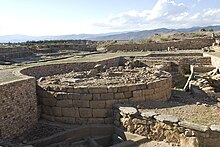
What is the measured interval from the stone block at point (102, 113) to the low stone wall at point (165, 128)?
0.30m

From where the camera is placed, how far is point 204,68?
63.0ft

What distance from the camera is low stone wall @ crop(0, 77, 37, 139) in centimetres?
991

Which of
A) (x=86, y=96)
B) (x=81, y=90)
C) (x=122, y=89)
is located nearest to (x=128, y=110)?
(x=122, y=89)

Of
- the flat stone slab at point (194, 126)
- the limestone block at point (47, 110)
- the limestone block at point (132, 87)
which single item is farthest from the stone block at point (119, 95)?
the flat stone slab at point (194, 126)

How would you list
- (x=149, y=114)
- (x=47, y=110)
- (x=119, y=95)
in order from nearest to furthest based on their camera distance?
1. (x=149, y=114)
2. (x=119, y=95)
3. (x=47, y=110)

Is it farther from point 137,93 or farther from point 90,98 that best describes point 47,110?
point 137,93

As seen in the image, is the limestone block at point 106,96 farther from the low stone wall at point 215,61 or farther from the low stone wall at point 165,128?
the low stone wall at point 215,61

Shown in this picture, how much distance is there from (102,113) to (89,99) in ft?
2.26

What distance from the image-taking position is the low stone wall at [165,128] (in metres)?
8.37

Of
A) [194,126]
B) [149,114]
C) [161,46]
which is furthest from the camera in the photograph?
[161,46]

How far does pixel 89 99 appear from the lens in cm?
1084

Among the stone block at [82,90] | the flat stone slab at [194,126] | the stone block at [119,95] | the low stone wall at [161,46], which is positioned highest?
the low stone wall at [161,46]

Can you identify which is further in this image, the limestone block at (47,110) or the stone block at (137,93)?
the limestone block at (47,110)

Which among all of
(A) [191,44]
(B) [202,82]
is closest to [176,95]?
(B) [202,82]
